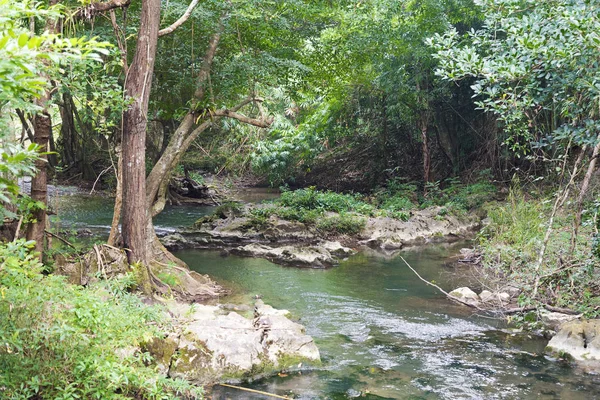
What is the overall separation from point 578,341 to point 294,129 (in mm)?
16676

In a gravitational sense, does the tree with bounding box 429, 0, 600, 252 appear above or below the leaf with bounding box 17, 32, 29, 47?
above

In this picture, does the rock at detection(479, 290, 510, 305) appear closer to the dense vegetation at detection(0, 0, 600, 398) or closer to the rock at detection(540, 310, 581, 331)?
the dense vegetation at detection(0, 0, 600, 398)

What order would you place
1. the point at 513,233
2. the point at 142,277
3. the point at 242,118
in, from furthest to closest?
the point at 513,233
the point at 242,118
the point at 142,277

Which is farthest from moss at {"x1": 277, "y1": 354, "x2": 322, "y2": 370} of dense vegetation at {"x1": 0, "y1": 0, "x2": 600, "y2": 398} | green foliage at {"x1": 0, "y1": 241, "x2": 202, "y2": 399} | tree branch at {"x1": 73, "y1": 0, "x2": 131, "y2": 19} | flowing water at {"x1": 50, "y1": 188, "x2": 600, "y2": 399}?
tree branch at {"x1": 73, "y1": 0, "x2": 131, "y2": 19}

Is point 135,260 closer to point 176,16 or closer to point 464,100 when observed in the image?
point 176,16

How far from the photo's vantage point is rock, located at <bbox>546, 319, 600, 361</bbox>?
6.36m

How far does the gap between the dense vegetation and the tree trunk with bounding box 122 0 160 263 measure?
21 mm

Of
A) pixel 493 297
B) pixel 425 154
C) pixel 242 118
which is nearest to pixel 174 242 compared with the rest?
pixel 242 118

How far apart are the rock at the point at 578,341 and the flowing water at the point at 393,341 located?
189 mm

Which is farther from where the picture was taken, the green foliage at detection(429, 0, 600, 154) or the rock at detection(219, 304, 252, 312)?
the rock at detection(219, 304, 252, 312)

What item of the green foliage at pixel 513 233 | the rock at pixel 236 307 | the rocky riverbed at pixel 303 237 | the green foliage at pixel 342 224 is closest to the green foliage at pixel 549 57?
the green foliage at pixel 513 233

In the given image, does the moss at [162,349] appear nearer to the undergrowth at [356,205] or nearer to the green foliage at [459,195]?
the undergrowth at [356,205]

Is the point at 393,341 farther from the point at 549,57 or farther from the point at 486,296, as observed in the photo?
the point at 549,57

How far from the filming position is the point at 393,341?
716 centimetres
